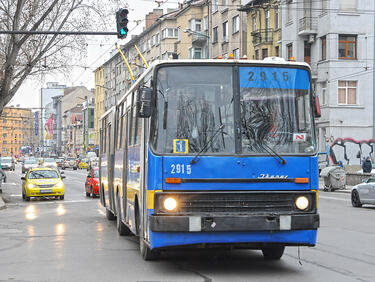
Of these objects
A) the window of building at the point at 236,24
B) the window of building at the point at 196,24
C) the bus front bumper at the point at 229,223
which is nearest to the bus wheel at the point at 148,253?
the bus front bumper at the point at 229,223

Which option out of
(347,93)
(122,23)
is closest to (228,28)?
(347,93)

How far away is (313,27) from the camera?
44875mm

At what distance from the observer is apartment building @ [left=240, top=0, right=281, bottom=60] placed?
49.6m

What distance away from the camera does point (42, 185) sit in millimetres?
29281

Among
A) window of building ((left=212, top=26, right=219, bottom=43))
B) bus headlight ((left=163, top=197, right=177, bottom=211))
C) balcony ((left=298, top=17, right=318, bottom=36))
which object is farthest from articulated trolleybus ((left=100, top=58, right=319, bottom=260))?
window of building ((left=212, top=26, right=219, bottom=43))

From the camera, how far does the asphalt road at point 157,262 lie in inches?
355

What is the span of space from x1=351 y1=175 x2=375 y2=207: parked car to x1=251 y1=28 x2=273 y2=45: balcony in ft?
92.1

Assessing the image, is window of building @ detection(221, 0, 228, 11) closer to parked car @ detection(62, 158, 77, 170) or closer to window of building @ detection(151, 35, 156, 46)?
window of building @ detection(151, 35, 156, 46)

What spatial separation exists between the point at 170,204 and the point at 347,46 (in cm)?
3685

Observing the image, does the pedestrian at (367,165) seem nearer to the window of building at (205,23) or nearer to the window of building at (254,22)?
the window of building at (254,22)

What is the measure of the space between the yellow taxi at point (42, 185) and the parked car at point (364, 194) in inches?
491

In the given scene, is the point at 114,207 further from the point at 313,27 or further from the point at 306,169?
the point at 313,27

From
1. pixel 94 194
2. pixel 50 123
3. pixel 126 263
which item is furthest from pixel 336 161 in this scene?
pixel 50 123

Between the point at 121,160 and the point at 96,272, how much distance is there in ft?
14.8
